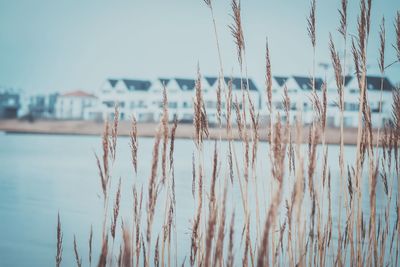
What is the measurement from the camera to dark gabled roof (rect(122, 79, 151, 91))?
4053 cm

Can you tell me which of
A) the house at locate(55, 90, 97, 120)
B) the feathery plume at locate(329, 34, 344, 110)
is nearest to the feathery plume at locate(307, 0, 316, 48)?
the feathery plume at locate(329, 34, 344, 110)

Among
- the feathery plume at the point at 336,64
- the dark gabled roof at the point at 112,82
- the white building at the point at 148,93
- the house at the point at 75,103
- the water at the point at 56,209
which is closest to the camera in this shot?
the feathery plume at the point at 336,64

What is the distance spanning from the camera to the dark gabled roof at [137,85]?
40.5 meters

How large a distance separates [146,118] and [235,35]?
119 feet

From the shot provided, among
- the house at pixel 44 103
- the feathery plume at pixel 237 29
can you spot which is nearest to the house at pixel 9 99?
the house at pixel 44 103

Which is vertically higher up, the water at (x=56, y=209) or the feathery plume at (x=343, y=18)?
the feathery plume at (x=343, y=18)

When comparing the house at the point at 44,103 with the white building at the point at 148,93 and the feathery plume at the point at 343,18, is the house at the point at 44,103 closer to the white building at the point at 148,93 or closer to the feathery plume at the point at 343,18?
the white building at the point at 148,93

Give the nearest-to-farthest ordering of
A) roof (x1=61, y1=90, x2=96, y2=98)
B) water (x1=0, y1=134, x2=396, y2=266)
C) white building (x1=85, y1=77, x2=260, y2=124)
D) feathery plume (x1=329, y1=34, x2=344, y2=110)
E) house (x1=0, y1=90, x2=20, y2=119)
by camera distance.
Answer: feathery plume (x1=329, y1=34, x2=344, y2=110)
water (x1=0, y1=134, x2=396, y2=266)
white building (x1=85, y1=77, x2=260, y2=124)
house (x1=0, y1=90, x2=20, y2=119)
roof (x1=61, y1=90, x2=96, y2=98)

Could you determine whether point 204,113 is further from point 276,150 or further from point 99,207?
point 99,207

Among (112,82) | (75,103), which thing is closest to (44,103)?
(75,103)

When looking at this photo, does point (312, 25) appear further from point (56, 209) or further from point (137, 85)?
point (137, 85)

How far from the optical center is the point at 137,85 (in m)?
41.1

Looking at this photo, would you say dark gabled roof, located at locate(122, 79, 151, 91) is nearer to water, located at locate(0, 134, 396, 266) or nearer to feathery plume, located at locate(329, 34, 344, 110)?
water, located at locate(0, 134, 396, 266)

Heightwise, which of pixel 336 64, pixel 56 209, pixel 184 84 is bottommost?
pixel 56 209
